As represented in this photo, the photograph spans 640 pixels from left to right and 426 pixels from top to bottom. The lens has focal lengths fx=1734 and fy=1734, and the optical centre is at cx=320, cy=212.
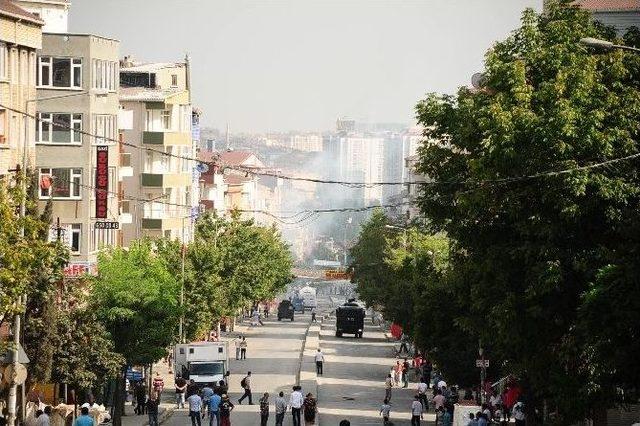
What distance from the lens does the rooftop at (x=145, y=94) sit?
11076 centimetres

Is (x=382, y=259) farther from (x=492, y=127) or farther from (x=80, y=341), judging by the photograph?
(x=492, y=127)

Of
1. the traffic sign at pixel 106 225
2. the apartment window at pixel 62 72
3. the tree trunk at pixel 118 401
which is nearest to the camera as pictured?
the tree trunk at pixel 118 401

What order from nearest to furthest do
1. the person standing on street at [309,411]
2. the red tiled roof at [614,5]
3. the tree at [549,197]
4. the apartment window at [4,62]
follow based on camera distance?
the tree at [549,197], the apartment window at [4,62], the person standing on street at [309,411], the red tiled roof at [614,5]

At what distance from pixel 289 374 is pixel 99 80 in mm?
19539

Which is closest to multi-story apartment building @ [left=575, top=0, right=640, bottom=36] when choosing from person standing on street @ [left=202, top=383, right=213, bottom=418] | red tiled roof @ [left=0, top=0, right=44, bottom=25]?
person standing on street @ [left=202, top=383, right=213, bottom=418]

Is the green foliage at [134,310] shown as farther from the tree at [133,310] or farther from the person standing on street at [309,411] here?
the person standing on street at [309,411]

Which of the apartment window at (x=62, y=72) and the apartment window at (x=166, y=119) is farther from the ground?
the apartment window at (x=166, y=119)

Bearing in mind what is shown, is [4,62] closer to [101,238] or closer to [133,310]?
[133,310]

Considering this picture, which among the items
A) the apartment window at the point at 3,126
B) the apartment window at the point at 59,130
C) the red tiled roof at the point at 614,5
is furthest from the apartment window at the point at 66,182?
the red tiled roof at the point at 614,5

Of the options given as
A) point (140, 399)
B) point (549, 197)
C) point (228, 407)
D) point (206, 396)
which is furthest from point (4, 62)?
point (549, 197)

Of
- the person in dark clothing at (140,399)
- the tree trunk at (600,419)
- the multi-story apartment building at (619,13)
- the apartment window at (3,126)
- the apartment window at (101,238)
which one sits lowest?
the person in dark clothing at (140,399)

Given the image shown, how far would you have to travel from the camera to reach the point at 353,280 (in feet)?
490

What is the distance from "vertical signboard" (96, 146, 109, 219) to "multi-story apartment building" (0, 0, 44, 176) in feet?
47.6

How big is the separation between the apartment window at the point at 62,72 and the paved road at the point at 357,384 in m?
18.3
